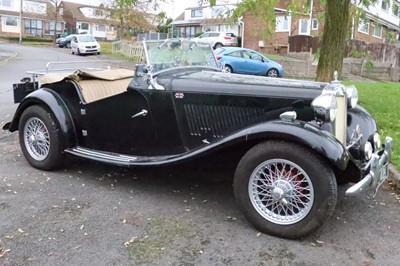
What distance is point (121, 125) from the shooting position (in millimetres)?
4535

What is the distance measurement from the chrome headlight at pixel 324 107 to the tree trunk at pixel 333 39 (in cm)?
544

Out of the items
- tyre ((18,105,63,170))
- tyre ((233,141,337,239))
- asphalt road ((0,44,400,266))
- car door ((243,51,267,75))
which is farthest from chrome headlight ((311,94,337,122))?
car door ((243,51,267,75))

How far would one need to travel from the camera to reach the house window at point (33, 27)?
197ft

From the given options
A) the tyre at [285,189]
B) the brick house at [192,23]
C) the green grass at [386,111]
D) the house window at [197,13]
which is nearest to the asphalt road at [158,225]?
the tyre at [285,189]

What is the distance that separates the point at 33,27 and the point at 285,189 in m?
64.0

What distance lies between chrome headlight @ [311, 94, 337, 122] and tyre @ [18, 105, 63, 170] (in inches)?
114

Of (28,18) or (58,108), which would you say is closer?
(58,108)

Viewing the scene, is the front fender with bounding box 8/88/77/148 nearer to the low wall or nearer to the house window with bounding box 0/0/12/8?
the low wall

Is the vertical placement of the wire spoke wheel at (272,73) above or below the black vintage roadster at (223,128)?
above

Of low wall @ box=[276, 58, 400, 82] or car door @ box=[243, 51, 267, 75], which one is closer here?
car door @ box=[243, 51, 267, 75]

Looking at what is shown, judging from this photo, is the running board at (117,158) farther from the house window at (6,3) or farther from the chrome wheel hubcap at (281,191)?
the house window at (6,3)

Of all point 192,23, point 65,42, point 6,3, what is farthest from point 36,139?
point 6,3

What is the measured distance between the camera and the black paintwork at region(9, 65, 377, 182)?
3592 mm

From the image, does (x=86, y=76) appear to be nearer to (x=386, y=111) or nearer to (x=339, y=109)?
(x=339, y=109)
